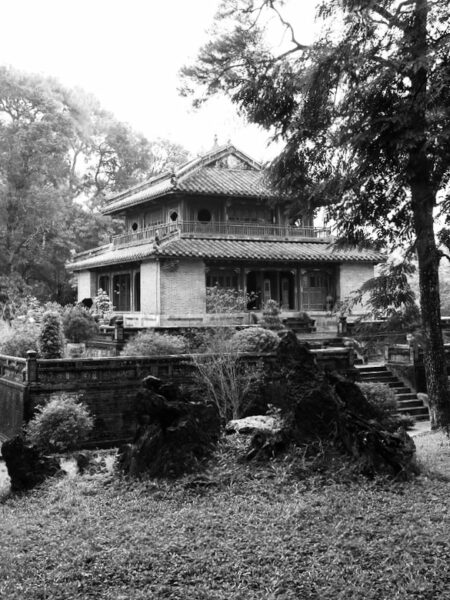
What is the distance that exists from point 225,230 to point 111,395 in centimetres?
1310

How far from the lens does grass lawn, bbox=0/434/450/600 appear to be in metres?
4.91

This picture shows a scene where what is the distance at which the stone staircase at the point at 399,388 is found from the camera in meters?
16.8

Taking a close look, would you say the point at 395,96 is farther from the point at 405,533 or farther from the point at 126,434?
the point at 126,434

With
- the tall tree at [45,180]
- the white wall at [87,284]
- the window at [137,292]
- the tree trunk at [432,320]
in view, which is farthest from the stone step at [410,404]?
the tall tree at [45,180]

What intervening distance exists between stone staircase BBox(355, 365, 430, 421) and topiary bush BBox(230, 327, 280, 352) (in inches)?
111

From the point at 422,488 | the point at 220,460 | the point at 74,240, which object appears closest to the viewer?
the point at 422,488

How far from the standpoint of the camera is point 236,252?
2523cm

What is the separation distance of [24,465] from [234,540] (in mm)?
4037

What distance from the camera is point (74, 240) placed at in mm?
39812

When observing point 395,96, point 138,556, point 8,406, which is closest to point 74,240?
point 8,406

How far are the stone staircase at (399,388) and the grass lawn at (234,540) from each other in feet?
30.5

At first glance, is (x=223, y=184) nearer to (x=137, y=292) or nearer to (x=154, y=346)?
(x=137, y=292)

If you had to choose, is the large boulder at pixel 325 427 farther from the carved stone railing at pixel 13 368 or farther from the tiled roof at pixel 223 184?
the tiled roof at pixel 223 184

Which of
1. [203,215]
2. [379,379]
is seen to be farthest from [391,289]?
[203,215]
